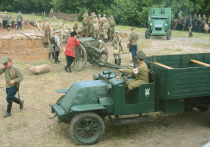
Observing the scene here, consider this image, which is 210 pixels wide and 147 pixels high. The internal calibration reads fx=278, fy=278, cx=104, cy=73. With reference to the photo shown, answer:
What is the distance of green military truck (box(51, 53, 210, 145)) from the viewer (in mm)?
5934

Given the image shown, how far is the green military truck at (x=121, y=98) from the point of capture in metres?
5.93

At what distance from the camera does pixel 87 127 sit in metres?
5.91

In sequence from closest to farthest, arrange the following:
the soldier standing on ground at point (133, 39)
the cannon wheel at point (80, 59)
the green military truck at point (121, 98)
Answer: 1. the green military truck at point (121, 98)
2. the cannon wheel at point (80, 59)
3. the soldier standing on ground at point (133, 39)

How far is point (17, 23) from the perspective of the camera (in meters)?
23.8

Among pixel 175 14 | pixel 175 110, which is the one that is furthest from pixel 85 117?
pixel 175 14

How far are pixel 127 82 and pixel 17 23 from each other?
1966 cm

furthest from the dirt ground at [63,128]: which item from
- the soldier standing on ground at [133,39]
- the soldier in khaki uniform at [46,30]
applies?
the soldier in khaki uniform at [46,30]

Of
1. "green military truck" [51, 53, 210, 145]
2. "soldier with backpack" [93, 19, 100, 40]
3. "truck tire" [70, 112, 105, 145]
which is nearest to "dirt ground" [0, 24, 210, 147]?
"truck tire" [70, 112, 105, 145]

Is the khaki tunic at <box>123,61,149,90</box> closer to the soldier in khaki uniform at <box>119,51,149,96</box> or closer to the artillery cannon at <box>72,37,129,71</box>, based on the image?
the soldier in khaki uniform at <box>119,51,149,96</box>

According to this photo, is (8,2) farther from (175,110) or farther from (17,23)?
(175,110)

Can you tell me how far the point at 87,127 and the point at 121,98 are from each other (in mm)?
977

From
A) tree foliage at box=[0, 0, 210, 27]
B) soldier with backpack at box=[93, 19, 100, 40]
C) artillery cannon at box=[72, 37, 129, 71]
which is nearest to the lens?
artillery cannon at box=[72, 37, 129, 71]

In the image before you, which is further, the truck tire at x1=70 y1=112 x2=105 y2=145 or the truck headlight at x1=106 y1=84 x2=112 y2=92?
the truck headlight at x1=106 y1=84 x2=112 y2=92

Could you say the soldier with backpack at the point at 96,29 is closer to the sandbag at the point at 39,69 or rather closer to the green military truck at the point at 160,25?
the green military truck at the point at 160,25
